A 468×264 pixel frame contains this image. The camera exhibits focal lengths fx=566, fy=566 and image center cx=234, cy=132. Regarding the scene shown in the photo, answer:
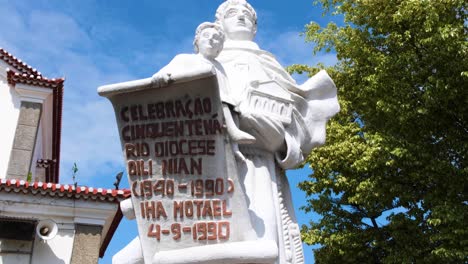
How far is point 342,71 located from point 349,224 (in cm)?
377

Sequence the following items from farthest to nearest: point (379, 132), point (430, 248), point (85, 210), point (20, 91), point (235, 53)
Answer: point (20, 91) → point (85, 210) → point (379, 132) → point (430, 248) → point (235, 53)

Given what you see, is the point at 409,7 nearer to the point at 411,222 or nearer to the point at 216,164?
the point at 411,222

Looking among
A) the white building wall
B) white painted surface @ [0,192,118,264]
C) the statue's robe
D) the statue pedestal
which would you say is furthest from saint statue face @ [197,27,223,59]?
the white building wall

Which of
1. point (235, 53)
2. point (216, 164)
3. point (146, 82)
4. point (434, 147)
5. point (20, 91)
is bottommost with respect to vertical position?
point (216, 164)

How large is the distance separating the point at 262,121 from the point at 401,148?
23.5ft

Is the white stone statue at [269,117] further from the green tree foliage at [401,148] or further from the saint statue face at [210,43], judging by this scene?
the green tree foliage at [401,148]

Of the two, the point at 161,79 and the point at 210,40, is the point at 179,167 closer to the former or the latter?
the point at 161,79

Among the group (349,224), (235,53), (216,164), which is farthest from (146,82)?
(349,224)

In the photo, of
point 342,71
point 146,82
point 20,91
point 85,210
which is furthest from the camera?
point 20,91

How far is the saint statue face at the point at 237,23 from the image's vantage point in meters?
4.82

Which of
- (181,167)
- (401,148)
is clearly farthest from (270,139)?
(401,148)

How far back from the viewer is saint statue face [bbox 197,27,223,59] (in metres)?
4.16

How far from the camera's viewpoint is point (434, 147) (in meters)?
11.0

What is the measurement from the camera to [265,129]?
4.16 m
